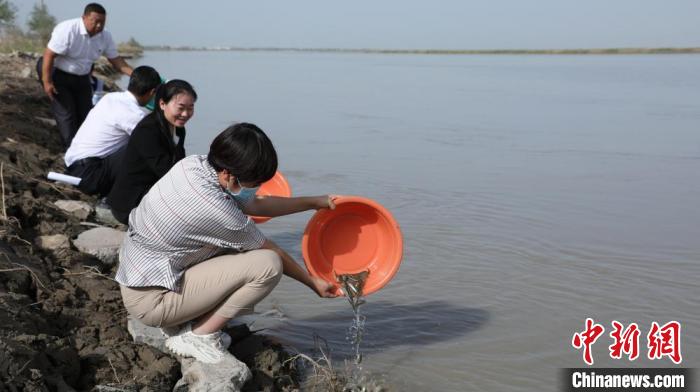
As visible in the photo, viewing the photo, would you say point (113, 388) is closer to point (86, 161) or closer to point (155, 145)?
point (155, 145)

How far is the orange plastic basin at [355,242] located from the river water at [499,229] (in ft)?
1.42

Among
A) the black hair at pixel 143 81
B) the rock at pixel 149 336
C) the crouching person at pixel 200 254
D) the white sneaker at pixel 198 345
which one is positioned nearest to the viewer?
the crouching person at pixel 200 254

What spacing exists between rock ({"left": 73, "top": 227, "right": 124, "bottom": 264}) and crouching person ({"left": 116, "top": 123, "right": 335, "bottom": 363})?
4.19ft

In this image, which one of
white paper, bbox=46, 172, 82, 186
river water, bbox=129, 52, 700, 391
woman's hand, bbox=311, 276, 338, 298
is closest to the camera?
woman's hand, bbox=311, 276, 338, 298

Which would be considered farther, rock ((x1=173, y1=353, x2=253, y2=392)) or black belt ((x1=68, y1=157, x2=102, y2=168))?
black belt ((x1=68, y1=157, x2=102, y2=168))

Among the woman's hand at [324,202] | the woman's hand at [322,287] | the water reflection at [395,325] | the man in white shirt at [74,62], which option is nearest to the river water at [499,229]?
the water reflection at [395,325]

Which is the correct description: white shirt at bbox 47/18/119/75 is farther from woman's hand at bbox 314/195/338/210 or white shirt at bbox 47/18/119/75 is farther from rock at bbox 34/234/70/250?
woman's hand at bbox 314/195/338/210

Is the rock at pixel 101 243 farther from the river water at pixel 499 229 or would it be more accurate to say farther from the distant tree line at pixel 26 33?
the distant tree line at pixel 26 33

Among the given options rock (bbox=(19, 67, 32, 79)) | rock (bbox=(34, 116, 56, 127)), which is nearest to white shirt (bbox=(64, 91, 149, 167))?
rock (bbox=(34, 116, 56, 127))

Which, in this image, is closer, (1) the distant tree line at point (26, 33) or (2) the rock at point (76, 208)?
(2) the rock at point (76, 208)

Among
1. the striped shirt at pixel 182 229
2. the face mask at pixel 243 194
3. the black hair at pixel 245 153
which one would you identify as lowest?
the striped shirt at pixel 182 229

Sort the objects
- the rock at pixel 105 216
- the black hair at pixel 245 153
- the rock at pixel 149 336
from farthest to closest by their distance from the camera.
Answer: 1. the rock at pixel 105 216
2. the rock at pixel 149 336
3. the black hair at pixel 245 153

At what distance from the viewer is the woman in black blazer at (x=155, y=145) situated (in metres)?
4.59

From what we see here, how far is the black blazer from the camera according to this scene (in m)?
4.77
